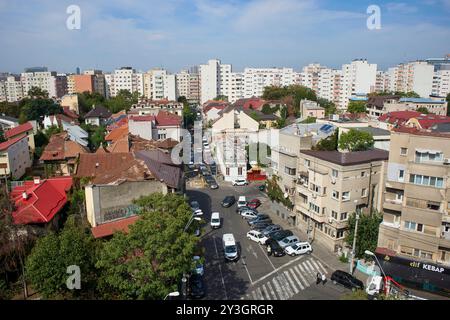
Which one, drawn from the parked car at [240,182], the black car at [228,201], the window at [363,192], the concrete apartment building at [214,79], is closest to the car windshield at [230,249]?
the window at [363,192]

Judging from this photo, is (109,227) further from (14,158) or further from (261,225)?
(14,158)

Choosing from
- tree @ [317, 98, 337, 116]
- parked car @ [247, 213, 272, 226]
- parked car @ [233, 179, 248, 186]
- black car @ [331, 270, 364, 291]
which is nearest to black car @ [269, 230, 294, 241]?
parked car @ [247, 213, 272, 226]

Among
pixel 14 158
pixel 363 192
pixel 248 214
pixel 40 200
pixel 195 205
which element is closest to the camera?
pixel 40 200

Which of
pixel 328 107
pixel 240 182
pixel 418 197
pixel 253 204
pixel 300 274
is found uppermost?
pixel 328 107

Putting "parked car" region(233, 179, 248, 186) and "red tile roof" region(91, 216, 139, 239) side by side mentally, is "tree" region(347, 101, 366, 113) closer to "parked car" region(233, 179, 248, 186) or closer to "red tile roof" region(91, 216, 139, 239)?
"parked car" region(233, 179, 248, 186)

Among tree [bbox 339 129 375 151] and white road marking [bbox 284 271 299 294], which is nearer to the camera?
white road marking [bbox 284 271 299 294]

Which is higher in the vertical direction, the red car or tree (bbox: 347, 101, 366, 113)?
tree (bbox: 347, 101, 366, 113)

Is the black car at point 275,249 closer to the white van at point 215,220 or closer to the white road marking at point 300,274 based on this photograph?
the white road marking at point 300,274

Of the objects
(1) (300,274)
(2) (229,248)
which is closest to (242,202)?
(2) (229,248)
